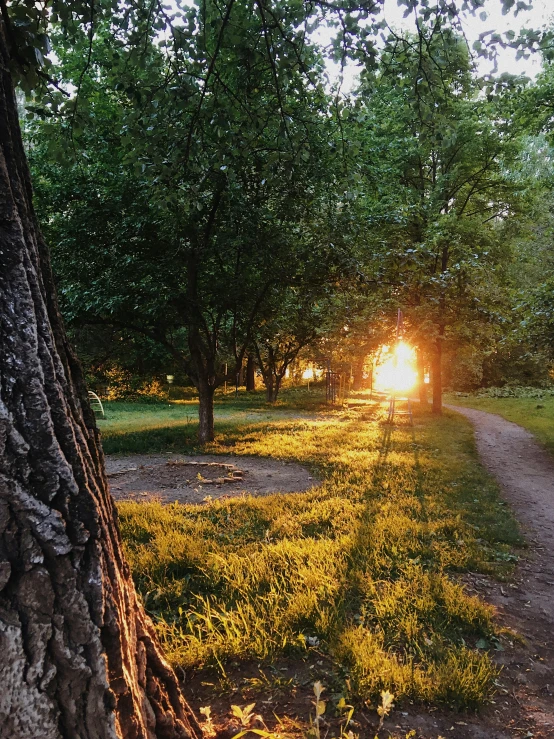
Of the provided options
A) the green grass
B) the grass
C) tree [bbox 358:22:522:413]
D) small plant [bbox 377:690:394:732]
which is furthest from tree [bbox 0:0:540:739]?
tree [bbox 358:22:522:413]

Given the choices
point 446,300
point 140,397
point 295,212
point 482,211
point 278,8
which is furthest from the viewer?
point 140,397

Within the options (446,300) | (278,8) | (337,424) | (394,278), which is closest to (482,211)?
(446,300)

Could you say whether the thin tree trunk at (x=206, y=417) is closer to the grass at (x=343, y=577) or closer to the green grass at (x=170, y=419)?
the green grass at (x=170, y=419)

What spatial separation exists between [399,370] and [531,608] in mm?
17947

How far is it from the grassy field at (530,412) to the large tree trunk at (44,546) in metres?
12.5

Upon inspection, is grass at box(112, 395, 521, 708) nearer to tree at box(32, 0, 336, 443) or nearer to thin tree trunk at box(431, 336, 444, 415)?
tree at box(32, 0, 336, 443)

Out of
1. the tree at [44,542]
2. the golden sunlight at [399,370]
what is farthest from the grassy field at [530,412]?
the tree at [44,542]

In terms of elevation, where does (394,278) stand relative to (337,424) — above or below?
above

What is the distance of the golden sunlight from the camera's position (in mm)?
21803

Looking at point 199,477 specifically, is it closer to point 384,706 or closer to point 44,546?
point 384,706

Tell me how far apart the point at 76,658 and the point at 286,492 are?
5.62 metres

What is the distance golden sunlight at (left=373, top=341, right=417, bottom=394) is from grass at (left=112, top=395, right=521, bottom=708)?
12799 mm

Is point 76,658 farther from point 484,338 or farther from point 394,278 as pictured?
point 484,338

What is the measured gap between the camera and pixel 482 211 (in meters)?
18.4
